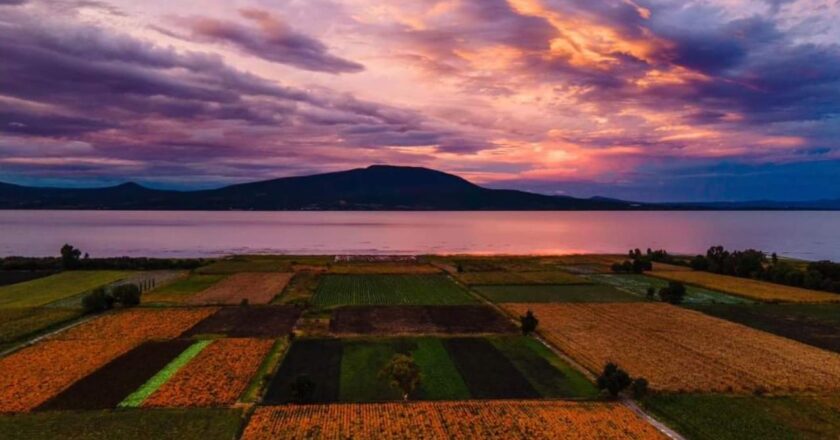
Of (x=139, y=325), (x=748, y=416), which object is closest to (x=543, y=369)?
(x=748, y=416)

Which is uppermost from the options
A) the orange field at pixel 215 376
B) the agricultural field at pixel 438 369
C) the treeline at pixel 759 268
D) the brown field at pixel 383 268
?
the treeline at pixel 759 268

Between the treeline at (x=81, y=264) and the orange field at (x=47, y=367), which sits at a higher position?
the treeline at (x=81, y=264)

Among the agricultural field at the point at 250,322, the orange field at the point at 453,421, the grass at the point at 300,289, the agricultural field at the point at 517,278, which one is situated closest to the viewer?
the orange field at the point at 453,421

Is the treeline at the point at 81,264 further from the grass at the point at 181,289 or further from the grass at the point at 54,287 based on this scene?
the grass at the point at 181,289

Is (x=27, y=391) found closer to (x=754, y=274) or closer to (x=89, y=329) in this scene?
(x=89, y=329)

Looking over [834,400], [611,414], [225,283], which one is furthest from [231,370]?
[225,283]

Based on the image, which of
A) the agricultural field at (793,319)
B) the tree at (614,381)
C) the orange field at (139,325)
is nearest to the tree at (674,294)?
the agricultural field at (793,319)
